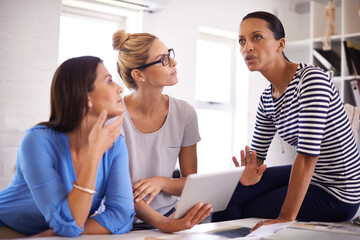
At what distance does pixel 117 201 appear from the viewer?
4.50ft

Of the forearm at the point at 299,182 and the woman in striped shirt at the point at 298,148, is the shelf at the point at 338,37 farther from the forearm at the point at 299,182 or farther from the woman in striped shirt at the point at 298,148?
the forearm at the point at 299,182

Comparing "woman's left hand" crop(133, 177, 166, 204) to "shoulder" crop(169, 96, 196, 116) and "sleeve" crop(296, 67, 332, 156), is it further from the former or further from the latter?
"sleeve" crop(296, 67, 332, 156)

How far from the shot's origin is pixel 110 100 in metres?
1.39

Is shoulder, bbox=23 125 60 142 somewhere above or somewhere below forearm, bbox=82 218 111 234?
above

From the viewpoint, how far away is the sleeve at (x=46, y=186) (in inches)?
47.2

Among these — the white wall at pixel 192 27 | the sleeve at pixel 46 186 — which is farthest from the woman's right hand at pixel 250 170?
the white wall at pixel 192 27

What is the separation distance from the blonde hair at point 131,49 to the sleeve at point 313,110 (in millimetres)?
715

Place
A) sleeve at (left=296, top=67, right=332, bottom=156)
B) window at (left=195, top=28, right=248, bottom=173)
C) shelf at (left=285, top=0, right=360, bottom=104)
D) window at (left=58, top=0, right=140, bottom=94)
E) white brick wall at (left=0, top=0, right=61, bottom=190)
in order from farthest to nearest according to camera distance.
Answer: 1. window at (left=195, top=28, right=248, bottom=173)
2. shelf at (left=285, top=0, right=360, bottom=104)
3. window at (left=58, top=0, right=140, bottom=94)
4. white brick wall at (left=0, top=0, right=61, bottom=190)
5. sleeve at (left=296, top=67, right=332, bottom=156)

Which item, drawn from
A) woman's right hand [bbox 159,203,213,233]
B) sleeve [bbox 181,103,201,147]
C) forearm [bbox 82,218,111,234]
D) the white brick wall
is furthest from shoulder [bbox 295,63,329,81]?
the white brick wall

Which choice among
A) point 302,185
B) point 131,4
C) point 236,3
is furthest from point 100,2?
point 302,185

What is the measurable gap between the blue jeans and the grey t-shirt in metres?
0.28

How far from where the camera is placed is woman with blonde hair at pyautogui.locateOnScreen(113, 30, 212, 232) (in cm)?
180

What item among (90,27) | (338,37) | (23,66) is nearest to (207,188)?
(23,66)

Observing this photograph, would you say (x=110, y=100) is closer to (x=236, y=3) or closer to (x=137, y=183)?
(x=137, y=183)
